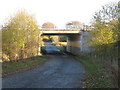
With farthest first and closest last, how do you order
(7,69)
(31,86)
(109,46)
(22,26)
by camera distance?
(22,26)
(109,46)
(7,69)
(31,86)

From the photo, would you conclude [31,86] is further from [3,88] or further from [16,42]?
[16,42]

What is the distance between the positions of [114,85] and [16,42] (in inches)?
497

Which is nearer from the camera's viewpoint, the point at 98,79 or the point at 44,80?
the point at 98,79

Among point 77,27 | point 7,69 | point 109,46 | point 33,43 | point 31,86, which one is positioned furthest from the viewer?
point 77,27

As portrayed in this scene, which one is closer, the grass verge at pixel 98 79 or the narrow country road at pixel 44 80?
the grass verge at pixel 98 79

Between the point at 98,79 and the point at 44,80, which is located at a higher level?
the point at 98,79

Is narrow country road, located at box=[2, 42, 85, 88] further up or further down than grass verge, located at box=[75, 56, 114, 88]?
further down

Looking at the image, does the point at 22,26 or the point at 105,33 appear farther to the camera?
the point at 22,26

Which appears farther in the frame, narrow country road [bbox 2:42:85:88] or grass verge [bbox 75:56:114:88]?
narrow country road [bbox 2:42:85:88]

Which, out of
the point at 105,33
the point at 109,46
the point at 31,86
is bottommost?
the point at 31,86

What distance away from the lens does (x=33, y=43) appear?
22.3m

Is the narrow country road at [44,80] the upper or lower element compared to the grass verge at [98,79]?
lower

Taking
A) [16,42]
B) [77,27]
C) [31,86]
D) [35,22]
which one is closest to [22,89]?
[31,86]

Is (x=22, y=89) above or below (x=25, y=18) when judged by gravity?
below
